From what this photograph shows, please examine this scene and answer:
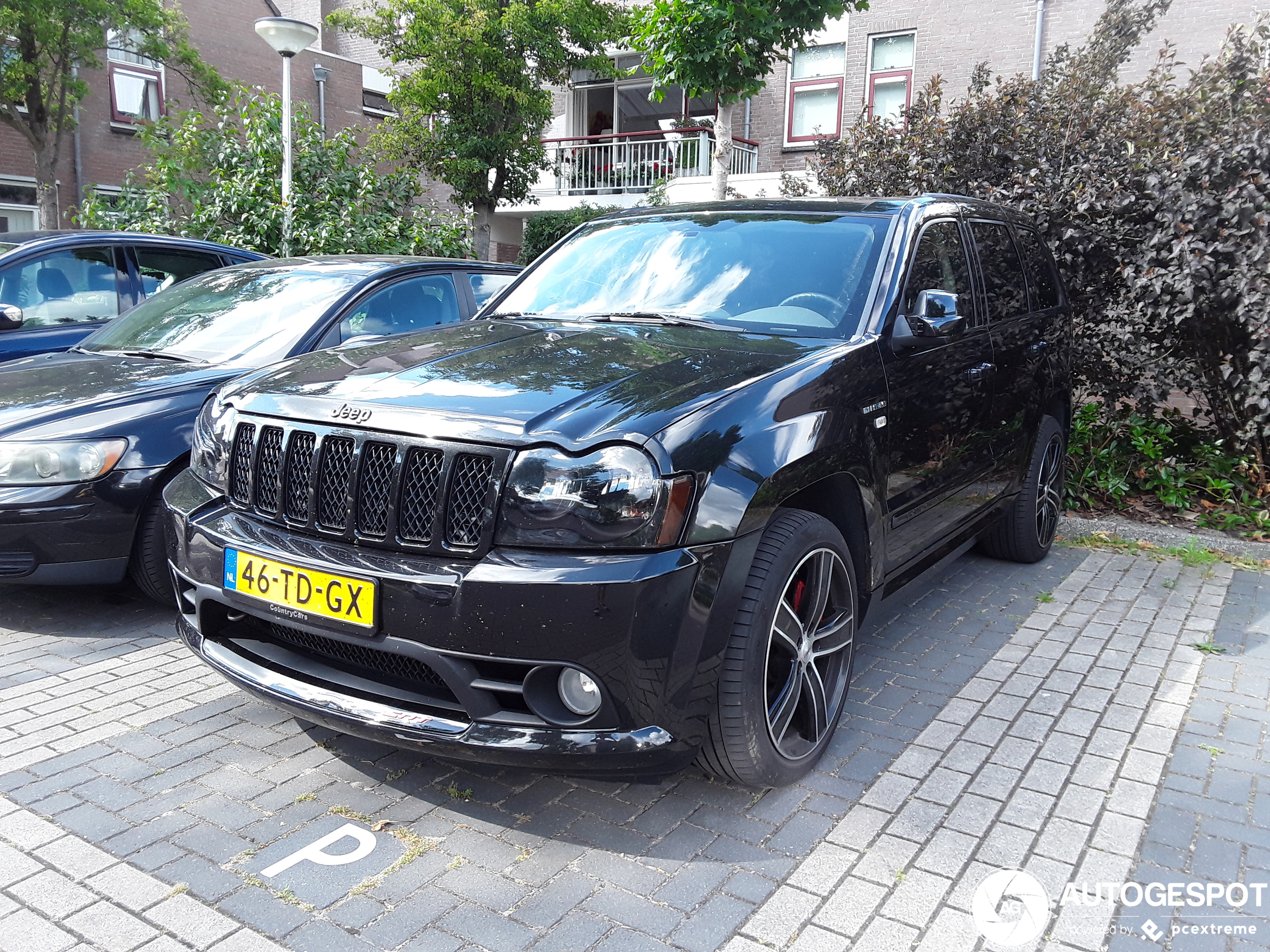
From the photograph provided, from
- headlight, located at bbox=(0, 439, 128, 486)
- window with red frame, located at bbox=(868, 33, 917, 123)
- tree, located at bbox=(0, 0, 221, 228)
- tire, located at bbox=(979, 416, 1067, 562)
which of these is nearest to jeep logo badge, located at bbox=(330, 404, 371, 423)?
headlight, located at bbox=(0, 439, 128, 486)

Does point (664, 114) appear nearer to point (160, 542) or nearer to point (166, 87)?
point (166, 87)

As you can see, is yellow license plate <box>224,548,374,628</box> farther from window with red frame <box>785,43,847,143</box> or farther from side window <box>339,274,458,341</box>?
window with red frame <box>785,43,847,143</box>

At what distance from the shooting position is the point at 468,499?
2.56 meters

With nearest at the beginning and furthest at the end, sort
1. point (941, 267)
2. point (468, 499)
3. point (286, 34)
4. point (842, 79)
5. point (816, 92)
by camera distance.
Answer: point (468, 499)
point (941, 267)
point (286, 34)
point (842, 79)
point (816, 92)

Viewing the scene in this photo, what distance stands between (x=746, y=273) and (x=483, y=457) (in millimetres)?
1697

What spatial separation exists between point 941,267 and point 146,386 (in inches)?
140

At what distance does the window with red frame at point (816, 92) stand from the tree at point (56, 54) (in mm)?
10791

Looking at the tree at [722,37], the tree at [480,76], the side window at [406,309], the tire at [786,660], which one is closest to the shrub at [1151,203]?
the tree at [722,37]

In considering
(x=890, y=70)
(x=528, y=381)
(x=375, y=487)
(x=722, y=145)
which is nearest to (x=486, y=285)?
(x=528, y=381)

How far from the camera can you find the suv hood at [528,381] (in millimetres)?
2602

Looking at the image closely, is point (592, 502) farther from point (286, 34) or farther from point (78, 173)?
point (78, 173)

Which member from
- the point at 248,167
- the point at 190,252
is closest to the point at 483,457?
the point at 190,252

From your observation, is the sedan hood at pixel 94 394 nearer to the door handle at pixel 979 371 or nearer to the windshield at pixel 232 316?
the windshield at pixel 232 316

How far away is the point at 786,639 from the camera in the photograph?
2.95m
